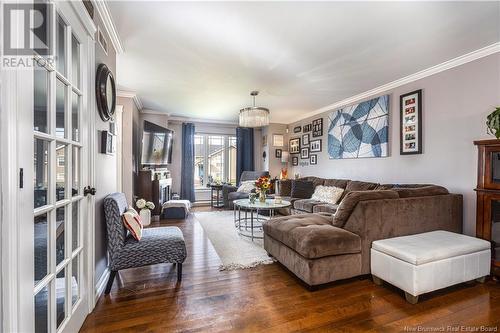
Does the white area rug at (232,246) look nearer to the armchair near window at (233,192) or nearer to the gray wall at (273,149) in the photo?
the armchair near window at (233,192)

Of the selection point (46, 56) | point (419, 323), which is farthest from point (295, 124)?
point (46, 56)

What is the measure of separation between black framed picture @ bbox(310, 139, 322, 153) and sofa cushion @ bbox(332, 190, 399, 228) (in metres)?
3.15

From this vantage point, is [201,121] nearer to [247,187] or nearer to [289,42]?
[247,187]

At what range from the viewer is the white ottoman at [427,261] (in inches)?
78.0

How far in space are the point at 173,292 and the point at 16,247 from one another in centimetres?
143

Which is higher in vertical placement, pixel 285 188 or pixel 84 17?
pixel 84 17

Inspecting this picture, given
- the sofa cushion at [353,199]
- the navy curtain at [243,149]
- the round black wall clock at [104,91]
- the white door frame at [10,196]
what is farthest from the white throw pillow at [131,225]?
the navy curtain at [243,149]

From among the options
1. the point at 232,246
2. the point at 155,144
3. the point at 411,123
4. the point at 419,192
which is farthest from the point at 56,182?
the point at 411,123

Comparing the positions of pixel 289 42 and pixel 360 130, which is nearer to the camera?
pixel 289 42

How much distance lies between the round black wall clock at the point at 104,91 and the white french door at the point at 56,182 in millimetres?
189

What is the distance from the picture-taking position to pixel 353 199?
2.38 metres

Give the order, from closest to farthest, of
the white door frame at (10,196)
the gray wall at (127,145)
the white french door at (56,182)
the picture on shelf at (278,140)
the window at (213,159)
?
1. the white door frame at (10,196)
2. the white french door at (56,182)
3. the gray wall at (127,145)
4. the picture on shelf at (278,140)
5. the window at (213,159)

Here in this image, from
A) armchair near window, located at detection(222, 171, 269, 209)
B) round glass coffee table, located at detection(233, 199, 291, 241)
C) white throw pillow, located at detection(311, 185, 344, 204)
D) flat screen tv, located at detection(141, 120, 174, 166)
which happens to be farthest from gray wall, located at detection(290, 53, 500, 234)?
flat screen tv, located at detection(141, 120, 174, 166)

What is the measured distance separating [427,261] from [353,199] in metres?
0.76
